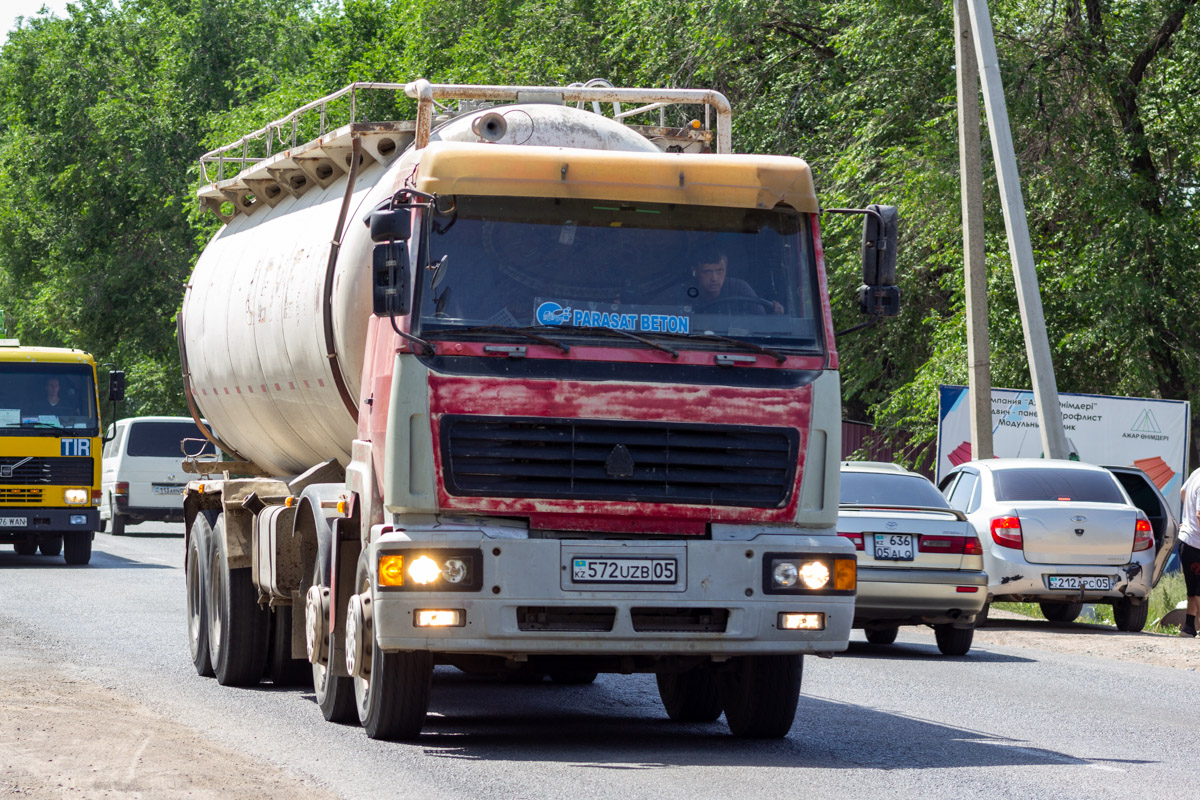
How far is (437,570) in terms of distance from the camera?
7.65 meters

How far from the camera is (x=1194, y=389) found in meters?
25.7

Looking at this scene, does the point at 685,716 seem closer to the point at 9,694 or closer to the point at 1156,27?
the point at 9,694

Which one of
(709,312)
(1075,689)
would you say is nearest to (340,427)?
(709,312)

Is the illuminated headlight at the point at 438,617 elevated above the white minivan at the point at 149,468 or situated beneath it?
elevated above

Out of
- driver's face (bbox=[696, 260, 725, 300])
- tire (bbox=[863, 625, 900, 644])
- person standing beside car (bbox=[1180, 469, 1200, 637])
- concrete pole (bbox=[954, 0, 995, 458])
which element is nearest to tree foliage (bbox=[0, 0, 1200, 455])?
concrete pole (bbox=[954, 0, 995, 458])

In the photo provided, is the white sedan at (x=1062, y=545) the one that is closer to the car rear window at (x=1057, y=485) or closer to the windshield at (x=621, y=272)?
the car rear window at (x=1057, y=485)

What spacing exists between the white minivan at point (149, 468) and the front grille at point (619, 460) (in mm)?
23889

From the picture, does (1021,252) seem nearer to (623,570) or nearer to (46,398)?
(46,398)

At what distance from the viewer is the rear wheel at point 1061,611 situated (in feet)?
59.1

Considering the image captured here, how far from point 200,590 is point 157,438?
19.4m

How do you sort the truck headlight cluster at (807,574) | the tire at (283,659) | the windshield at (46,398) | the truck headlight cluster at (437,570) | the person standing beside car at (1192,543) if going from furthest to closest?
the windshield at (46,398), the person standing beside car at (1192,543), the tire at (283,659), the truck headlight cluster at (807,574), the truck headlight cluster at (437,570)

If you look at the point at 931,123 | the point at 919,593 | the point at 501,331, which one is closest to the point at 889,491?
the point at 919,593

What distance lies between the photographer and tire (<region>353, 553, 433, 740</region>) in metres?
8.13

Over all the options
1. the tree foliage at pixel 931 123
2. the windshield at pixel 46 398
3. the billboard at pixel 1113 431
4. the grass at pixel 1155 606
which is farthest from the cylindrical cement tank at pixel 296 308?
Result: the tree foliage at pixel 931 123
